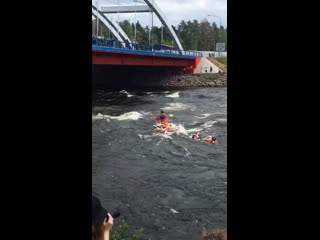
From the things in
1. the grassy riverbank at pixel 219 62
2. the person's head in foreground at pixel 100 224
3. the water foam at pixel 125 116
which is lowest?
the water foam at pixel 125 116

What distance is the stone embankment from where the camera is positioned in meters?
51.9

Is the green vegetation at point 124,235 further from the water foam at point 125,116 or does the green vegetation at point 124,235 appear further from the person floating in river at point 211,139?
the water foam at point 125,116

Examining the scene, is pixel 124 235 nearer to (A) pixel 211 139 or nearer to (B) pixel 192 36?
(A) pixel 211 139

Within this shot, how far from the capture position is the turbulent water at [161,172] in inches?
437

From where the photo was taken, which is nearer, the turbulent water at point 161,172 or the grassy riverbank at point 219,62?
the turbulent water at point 161,172

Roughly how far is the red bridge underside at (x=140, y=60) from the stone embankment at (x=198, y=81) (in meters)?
1.69

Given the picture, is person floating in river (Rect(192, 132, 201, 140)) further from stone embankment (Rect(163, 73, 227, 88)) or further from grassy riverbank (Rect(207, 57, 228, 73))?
grassy riverbank (Rect(207, 57, 228, 73))

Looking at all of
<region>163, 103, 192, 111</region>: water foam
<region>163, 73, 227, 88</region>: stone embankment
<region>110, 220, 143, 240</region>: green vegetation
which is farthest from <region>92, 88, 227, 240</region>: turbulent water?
<region>163, 73, 227, 88</region>: stone embankment

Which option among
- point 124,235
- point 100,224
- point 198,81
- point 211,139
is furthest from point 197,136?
point 198,81

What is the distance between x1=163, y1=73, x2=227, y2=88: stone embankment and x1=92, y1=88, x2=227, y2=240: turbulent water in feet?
68.1

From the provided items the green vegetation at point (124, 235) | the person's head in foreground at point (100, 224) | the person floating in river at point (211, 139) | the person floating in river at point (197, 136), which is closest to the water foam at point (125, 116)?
the person floating in river at point (197, 136)

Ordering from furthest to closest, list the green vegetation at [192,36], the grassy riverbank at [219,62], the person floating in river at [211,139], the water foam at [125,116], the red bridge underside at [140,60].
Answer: the green vegetation at [192,36]
the grassy riverbank at [219,62]
the red bridge underside at [140,60]
the water foam at [125,116]
the person floating in river at [211,139]

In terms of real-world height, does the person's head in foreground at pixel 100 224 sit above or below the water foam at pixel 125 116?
above
